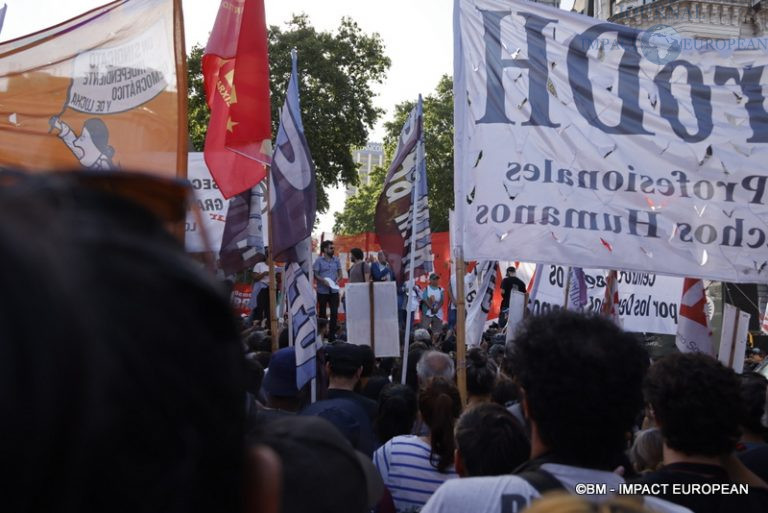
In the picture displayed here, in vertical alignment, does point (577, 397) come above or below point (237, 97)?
below

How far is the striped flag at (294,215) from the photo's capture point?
799cm

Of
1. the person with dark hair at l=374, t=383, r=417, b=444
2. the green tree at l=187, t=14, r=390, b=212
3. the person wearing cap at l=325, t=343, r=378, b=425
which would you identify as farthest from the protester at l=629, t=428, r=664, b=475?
the green tree at l=187, t=14, r=390, b=212

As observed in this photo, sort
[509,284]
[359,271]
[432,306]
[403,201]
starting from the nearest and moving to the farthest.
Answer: [403,201] → [359,271] → [509,284] → [432,306]

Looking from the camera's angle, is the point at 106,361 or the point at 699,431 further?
the point at 699,431

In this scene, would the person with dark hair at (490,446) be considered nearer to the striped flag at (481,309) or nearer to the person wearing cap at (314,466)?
the person wearing cap at (314,466)

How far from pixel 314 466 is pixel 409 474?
2830mm

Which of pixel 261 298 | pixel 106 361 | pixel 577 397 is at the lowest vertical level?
pixel 261 298

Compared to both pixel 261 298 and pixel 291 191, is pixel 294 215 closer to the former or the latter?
pixel 291 191

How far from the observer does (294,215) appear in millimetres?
8539

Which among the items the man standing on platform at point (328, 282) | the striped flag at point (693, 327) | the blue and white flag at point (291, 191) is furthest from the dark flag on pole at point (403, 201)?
the man standing on platform at point (328, 282)

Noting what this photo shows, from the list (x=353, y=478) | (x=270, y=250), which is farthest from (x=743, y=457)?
(x=270, y=250)

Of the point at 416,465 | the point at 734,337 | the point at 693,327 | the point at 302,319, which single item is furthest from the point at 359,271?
the point at 416,465

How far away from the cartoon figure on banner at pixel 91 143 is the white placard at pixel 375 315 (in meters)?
2.54

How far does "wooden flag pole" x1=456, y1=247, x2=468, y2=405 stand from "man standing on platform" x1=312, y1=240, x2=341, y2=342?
913 centimetres
